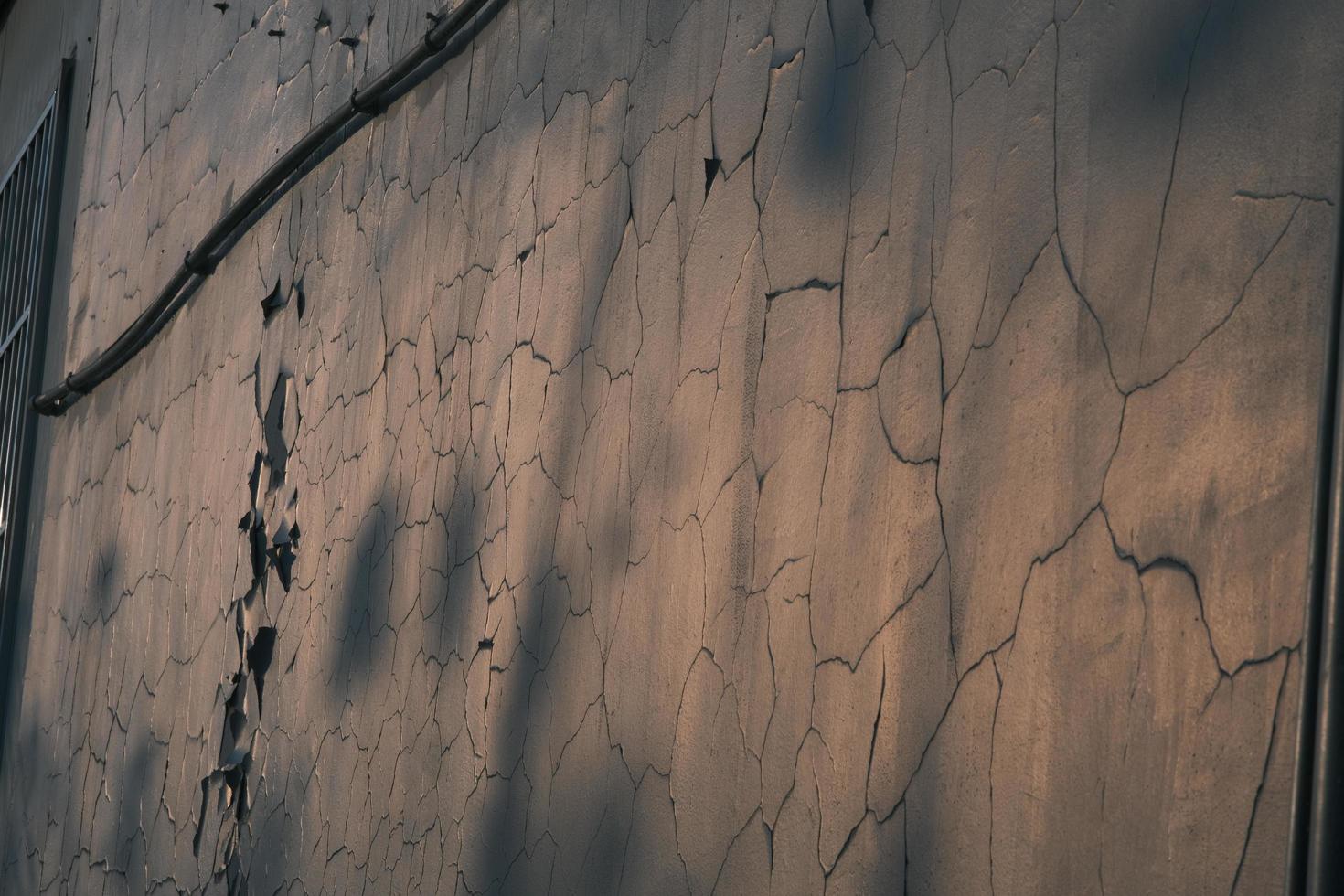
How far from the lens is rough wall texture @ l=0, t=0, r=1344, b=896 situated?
3.36 feet

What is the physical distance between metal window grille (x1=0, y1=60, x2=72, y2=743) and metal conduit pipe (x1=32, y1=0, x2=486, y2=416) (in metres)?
0.35

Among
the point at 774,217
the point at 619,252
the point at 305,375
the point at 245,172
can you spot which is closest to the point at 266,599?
the point at 305,375

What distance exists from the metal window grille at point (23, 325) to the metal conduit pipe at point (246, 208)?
347 millimetres

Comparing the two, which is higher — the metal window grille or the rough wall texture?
the metal window grille

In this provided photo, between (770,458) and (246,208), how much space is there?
1.84m

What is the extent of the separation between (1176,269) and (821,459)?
1.42 feet

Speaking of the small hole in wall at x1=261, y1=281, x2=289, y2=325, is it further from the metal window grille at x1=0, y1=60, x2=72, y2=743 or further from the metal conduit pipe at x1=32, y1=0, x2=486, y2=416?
the metal window grille at x1=0, y1=60, x2=72, y2=743

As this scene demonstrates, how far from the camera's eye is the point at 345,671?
2359 mm

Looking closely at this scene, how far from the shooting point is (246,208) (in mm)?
3041

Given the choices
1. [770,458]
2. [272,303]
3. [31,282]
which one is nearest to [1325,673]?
[770,458]

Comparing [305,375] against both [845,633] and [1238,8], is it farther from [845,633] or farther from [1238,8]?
[1238,8]

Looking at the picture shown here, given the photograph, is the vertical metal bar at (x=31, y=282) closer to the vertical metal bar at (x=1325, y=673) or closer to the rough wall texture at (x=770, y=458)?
the rough wall texture at (x=770, y=458)

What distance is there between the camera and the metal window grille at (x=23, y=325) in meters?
4.66

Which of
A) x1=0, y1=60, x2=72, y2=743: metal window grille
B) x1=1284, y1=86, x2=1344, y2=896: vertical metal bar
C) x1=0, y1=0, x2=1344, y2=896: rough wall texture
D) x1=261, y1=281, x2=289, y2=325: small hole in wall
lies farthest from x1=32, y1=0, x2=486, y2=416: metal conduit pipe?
x1=1284, y1=86, x2=1344, y2=896: vertical metal bar
